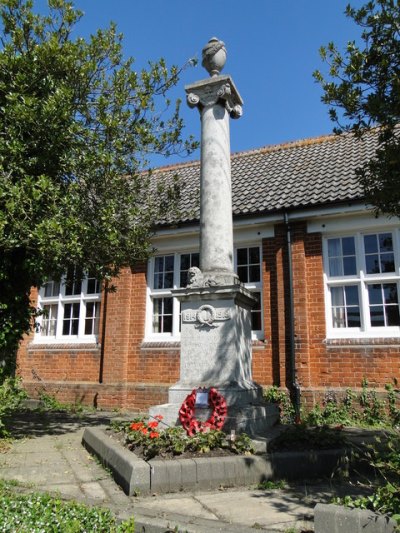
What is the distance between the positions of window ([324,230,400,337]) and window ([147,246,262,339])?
6.76ft

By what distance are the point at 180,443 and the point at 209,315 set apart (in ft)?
6.50

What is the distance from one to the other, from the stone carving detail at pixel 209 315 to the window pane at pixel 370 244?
16.3 feet

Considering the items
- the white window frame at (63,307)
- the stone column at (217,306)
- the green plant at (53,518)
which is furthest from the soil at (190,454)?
the white window frame at (63,307)

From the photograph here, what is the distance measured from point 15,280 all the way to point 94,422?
148 inches

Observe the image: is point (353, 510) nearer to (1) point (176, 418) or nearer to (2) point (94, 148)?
(1) point (176, 418)

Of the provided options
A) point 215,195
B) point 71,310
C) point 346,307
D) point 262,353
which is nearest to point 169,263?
point 71,310

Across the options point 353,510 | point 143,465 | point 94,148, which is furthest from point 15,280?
point 353,510

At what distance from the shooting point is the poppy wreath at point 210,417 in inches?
232

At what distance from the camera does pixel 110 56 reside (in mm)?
7934

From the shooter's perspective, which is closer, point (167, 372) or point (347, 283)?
point (347, 283)

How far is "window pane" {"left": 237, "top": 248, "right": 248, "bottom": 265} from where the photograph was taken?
37.6ft

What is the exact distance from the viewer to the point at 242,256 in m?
11.5

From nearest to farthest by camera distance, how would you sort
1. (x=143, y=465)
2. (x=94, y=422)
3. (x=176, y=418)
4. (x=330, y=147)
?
1. (x=143, y=465)
2. (x=176, y=418)
3. (x=94, y=422)
4. (x=330, y=147)

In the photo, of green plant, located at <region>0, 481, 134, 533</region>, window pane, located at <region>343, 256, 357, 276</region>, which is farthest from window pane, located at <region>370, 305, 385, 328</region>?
green plant, located at <region>0, 481, 134, 533</region>
